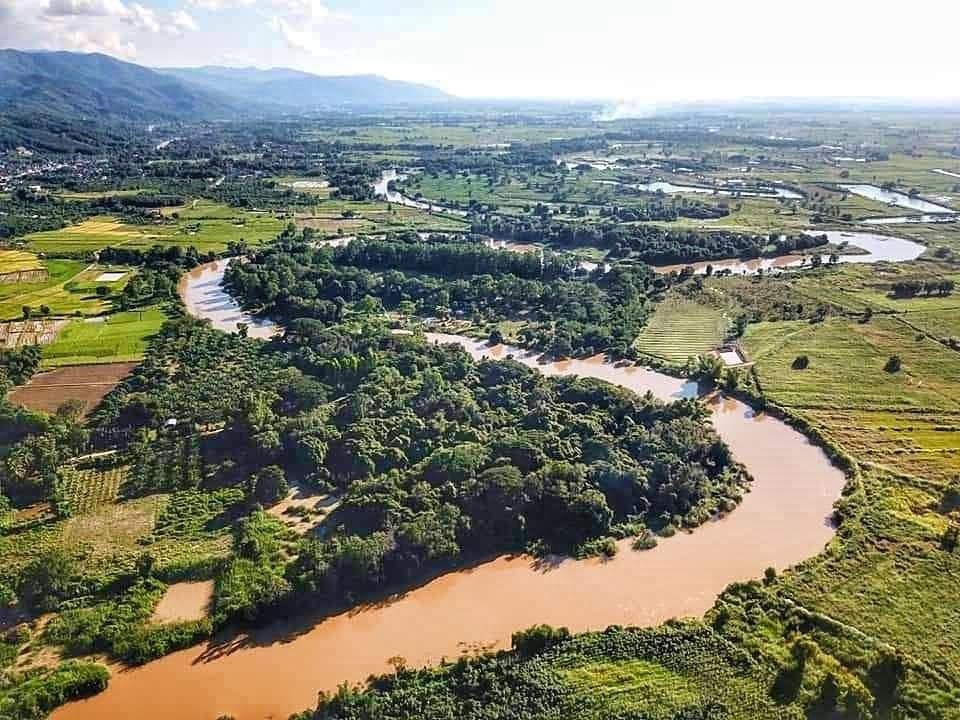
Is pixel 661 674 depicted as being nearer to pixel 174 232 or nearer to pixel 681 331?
pixel 681 331

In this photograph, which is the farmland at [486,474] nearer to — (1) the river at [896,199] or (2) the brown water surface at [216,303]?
(2) the brown water surface at [216,303]

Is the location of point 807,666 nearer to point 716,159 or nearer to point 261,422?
point 261,422

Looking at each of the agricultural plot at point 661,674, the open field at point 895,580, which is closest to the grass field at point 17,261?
the agricultural plot at point 661,674

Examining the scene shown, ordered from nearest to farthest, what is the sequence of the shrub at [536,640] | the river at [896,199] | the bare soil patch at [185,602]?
1. the shrub at [536,640]
2. the bare soil patch at [185,602]
3. the river at [896,199]

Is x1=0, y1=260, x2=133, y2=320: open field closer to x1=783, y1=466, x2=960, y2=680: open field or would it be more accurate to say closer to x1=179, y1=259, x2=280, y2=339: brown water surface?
x1=179, y1=259, x2=280, y2=339: brown water surface

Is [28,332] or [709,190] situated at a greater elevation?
[709,190]

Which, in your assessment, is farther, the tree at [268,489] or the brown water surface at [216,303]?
the brown water surface at [216,303]

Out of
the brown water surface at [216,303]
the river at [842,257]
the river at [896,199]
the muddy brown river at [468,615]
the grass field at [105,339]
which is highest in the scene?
the river at [896,199]

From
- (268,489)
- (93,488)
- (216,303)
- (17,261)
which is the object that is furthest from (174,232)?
(268,489)
